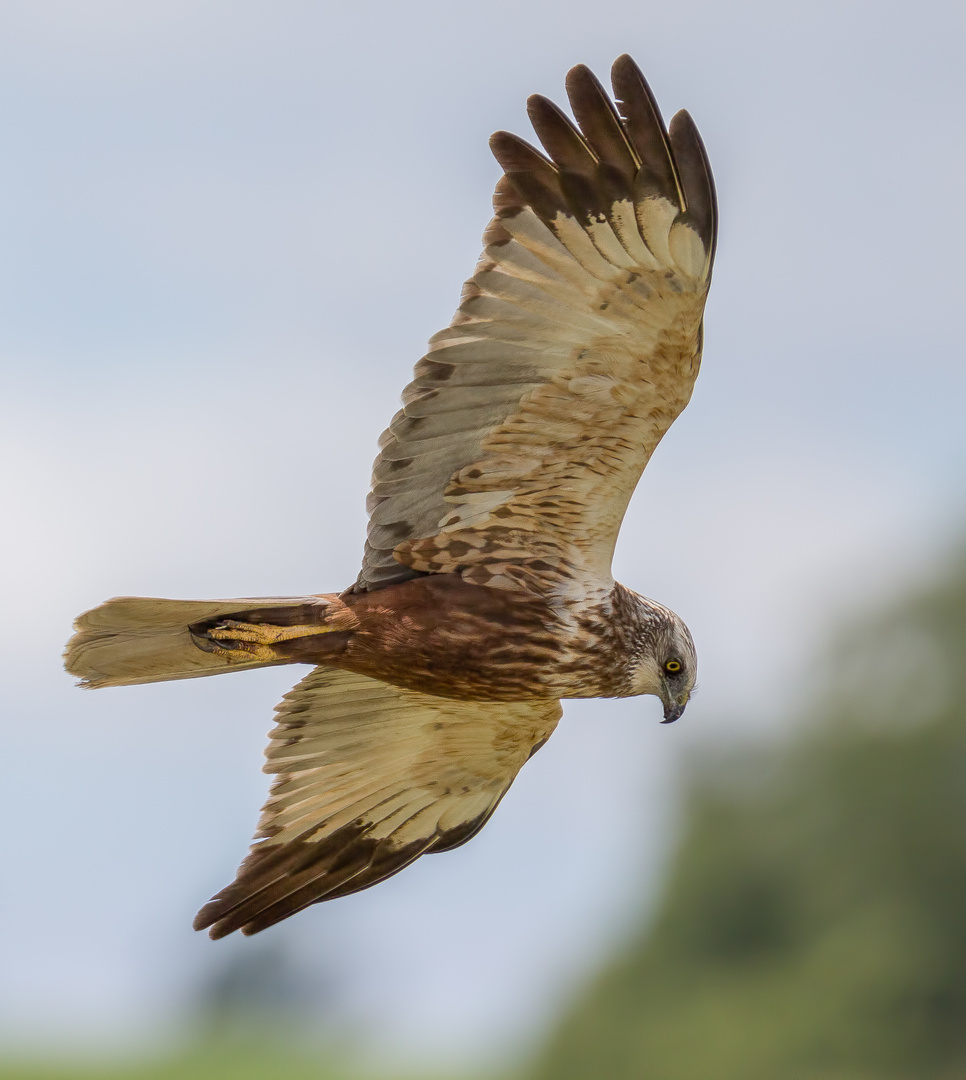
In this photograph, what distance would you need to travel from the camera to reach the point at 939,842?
4403 centimetres

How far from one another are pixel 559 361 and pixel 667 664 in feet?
5.87

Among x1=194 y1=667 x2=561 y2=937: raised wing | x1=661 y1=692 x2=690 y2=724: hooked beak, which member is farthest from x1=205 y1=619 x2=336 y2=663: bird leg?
x1=661 y1=692 x2=690 y2=724: hooked beak

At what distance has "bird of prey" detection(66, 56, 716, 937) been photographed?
20.9 ft

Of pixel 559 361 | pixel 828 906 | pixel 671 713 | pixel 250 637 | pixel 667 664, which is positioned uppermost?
pixel 559 361

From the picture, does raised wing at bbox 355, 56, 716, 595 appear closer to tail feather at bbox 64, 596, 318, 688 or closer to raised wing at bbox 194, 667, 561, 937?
tail feather at bbox 64, 596, 318, 688

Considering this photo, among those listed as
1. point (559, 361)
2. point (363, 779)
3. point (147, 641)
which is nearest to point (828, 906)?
point (363, 779)

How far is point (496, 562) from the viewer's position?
747cm

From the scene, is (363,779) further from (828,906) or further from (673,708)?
(828,906)

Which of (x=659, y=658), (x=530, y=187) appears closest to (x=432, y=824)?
(x=659, y=658)

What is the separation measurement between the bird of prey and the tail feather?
1 centimetres

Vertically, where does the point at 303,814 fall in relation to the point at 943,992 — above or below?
above

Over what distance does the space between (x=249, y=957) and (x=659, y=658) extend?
5476 cm

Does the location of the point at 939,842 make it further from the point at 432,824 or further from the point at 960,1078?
the point at 432,824

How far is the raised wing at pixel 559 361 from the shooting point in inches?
249
